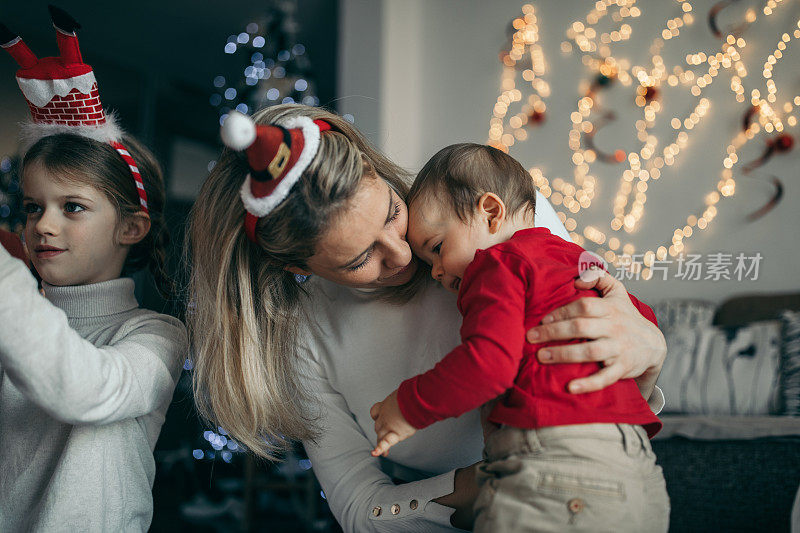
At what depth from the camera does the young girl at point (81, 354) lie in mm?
831

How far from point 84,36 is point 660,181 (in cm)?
414

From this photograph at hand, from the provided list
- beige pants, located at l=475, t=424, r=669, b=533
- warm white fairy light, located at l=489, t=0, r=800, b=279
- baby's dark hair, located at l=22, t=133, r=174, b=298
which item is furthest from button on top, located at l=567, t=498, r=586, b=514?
warm white fairy light, located at l=489, t=0, r=800, b=279

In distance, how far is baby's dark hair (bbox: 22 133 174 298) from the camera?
108cm

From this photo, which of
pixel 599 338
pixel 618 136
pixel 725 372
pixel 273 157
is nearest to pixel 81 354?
pixel 273 157

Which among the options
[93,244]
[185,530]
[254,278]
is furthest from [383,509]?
[185,530]

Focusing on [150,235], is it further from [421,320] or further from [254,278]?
[421,320]

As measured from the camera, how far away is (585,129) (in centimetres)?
313

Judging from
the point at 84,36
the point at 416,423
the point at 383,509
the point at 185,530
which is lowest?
the point at 185,530

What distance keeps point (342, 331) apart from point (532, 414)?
1.62 feet

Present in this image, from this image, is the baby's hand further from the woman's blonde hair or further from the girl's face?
the girl's face

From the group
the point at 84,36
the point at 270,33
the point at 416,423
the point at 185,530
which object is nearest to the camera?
the point at 416,423

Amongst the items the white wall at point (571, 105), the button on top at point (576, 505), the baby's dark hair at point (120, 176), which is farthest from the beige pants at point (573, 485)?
the white wall at point (571, 105)

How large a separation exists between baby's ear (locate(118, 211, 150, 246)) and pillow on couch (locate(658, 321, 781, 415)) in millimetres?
2000

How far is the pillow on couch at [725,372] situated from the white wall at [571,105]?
633 millimetres
